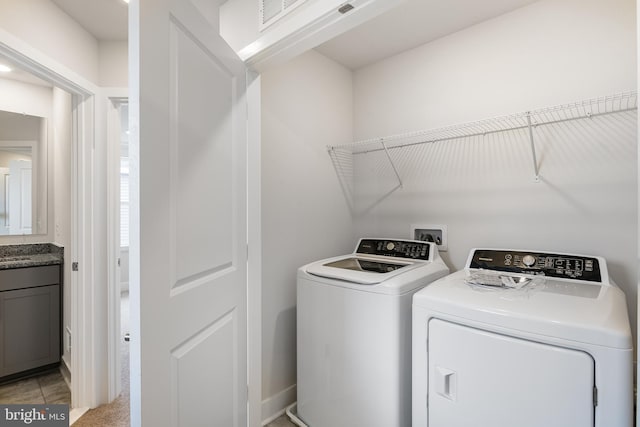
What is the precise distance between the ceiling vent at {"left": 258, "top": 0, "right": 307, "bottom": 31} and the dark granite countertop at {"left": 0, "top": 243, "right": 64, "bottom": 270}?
2442 millimetres

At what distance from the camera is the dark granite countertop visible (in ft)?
7.55

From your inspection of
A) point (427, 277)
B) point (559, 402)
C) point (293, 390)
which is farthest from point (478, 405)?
point (293, 390)

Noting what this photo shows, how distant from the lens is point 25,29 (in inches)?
61.3

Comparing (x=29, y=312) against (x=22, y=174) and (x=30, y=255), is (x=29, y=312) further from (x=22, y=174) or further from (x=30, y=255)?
(x=22, y=174)

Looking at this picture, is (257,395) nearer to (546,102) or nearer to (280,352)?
(280,352)

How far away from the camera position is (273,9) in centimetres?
134

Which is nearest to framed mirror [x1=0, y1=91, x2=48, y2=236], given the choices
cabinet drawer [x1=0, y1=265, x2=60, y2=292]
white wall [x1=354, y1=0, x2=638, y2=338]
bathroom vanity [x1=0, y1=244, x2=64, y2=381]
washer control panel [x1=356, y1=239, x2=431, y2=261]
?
bathroom vanity [x1=0, y1=244, x2=64, y2=381]

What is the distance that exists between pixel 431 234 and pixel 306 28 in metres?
1.46

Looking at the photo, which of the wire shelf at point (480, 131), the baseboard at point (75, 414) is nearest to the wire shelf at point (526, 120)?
the wire shelf at point (480, 131)

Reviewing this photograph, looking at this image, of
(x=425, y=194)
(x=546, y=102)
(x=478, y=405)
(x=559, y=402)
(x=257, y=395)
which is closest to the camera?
(x=559, y=402)

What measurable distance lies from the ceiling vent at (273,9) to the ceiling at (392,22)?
2.13 ft

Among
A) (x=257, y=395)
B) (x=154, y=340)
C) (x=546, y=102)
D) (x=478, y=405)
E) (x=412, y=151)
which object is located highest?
(x=546, y=102)

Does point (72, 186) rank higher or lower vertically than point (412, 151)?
lower

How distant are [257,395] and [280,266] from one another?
27.8 inches
